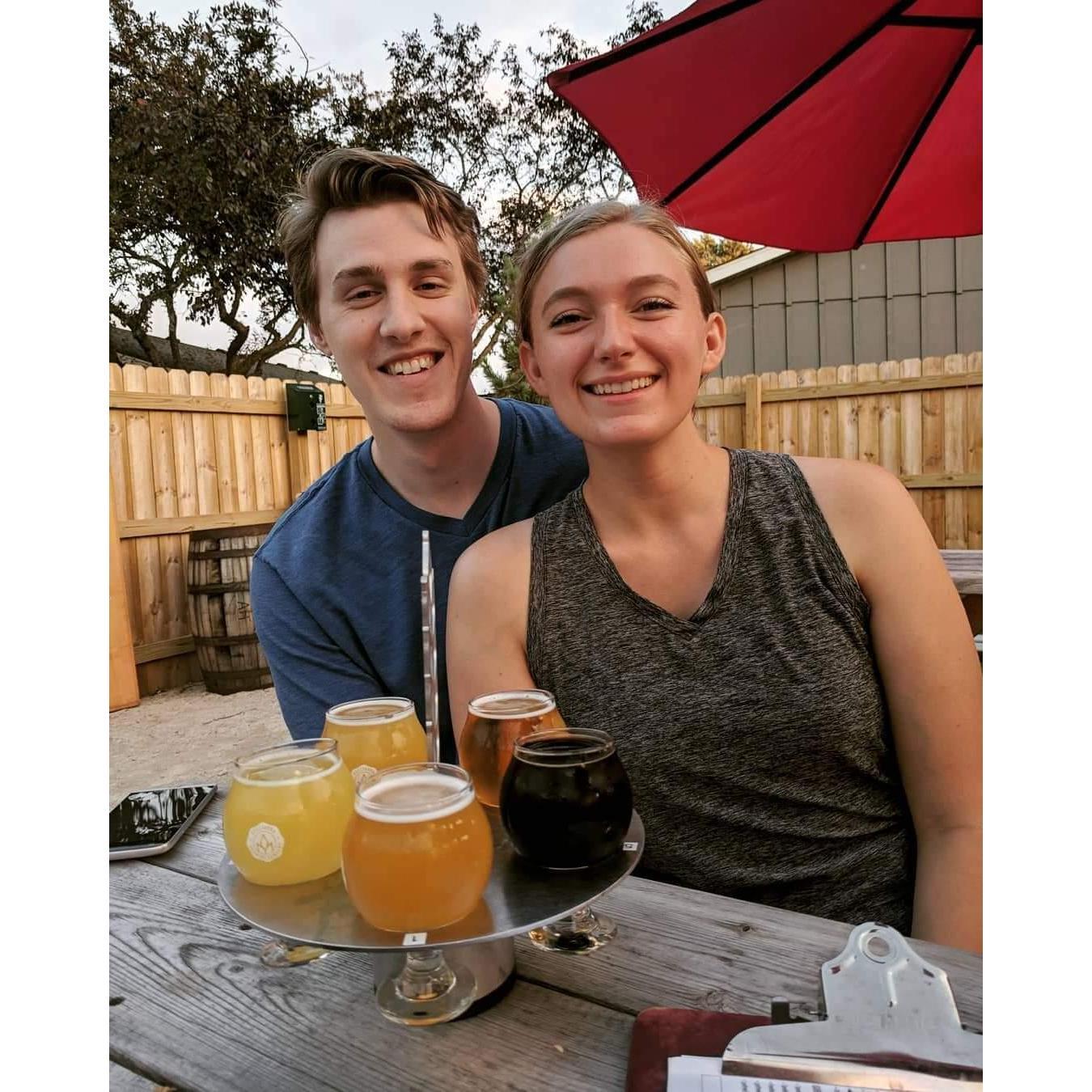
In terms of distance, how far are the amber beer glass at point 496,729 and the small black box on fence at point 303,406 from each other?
492 centimetres

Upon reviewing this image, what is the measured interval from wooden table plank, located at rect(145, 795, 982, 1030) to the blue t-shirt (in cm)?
83

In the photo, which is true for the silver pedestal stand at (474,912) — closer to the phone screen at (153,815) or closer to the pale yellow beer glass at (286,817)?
the pale yellow beer glass at (286,817)

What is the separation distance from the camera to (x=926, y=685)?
1.31 m

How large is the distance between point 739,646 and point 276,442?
4.91 m

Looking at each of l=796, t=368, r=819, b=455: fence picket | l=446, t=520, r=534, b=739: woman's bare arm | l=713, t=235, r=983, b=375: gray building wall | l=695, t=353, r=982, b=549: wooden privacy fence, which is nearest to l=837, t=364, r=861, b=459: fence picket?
l=695, t=353, r=982, b=549: wooden privacy fence

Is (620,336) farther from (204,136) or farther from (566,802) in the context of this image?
(204,136)

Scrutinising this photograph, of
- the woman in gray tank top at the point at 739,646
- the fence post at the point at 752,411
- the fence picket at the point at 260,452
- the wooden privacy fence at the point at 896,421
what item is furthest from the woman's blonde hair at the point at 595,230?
the fence post at the point at 752,411

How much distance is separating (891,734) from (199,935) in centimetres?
109

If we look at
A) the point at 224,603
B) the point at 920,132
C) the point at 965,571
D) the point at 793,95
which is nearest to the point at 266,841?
the point at 793,95

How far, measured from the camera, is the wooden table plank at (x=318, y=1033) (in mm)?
740
